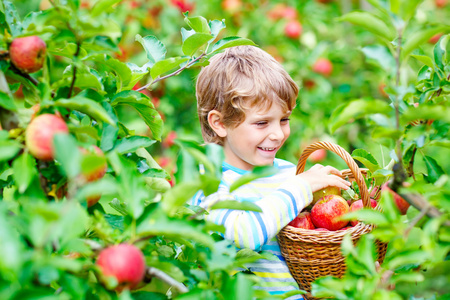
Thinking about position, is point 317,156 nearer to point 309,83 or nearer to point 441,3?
point 309,83

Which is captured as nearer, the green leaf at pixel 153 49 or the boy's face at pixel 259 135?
the green leaf at pixel 153 49

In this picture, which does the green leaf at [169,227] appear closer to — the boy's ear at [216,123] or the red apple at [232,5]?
the boy's ear at [216,123]

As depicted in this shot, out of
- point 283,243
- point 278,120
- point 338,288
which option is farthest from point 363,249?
point 278,120

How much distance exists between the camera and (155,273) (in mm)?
736

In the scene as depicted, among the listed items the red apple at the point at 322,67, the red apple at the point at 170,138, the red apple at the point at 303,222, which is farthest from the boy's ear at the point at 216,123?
the red apple at the point at 322,67

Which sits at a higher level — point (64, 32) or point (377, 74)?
point (64, 32)

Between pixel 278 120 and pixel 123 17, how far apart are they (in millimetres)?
2023

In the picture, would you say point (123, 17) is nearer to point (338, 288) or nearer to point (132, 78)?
point (132, 78)

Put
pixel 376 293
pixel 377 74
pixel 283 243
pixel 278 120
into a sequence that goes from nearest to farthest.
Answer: pixel 376 293 → pixel 283 243 → pixel 278 120 → pixel 377 74

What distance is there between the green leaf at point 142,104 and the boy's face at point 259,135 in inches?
17.5

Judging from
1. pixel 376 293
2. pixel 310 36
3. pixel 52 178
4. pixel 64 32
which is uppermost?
pixel 64 32

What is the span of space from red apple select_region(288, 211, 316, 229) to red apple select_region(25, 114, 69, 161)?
2.66 ft

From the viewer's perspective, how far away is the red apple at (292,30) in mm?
3299

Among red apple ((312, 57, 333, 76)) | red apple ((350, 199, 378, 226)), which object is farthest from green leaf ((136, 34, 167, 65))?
red apple ((312, 57, 333, 76))
